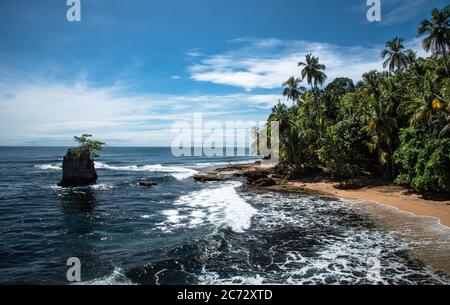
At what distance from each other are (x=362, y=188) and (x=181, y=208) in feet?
69.6

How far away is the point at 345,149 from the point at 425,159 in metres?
11.6

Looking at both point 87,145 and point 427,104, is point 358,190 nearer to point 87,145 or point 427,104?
point 427,104

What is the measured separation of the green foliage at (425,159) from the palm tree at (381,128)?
3.35 meters

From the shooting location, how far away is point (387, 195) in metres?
30.6

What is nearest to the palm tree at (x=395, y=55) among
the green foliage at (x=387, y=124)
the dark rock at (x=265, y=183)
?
the green foliage at (x=387, y=124)

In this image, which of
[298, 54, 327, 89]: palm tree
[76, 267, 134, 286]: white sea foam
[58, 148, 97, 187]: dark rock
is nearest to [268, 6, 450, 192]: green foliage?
[298, 54, 327, 89]: palm tree

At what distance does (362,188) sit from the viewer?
35.1 metres

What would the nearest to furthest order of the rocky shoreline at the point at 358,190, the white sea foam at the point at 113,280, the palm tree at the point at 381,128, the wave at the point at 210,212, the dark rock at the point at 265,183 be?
1. the white sea foam at the point at 113,280
2. the wave at the point at 210,212
3. the rocky shoreline at the point at 358,190
4. the palm tree at the point at 381,128
5. the dark rock at the point at 265,183

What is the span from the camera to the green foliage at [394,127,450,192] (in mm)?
24984

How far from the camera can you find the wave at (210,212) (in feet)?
75.8

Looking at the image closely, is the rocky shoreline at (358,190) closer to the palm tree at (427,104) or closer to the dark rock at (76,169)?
the palm tree at (427,104)

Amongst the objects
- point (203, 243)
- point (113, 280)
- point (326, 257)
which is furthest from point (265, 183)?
point (113, 280)
